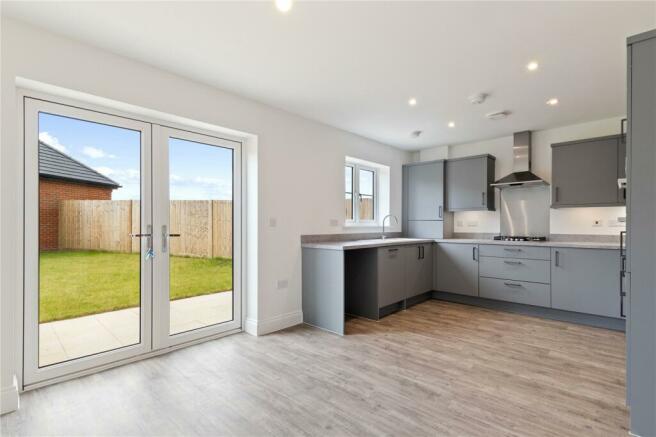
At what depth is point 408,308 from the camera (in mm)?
4375

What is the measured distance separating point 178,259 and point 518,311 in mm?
4056

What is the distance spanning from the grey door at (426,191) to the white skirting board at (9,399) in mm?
4879

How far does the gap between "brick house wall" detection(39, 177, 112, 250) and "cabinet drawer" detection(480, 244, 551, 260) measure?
4.44m

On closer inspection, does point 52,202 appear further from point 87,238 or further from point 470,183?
point 470,183

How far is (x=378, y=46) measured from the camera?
2350 mm

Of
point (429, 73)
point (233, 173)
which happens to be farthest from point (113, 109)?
point (429, 73)

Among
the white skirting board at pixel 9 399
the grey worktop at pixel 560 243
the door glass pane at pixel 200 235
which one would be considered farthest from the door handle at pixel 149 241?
the grey worktop at pixel 560 243

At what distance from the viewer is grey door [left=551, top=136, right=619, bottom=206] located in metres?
3.76

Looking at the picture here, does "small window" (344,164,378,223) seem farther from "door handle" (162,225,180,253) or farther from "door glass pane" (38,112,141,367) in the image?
"door glass pane" (38,112,141,367)

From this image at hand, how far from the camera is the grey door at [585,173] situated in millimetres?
3760

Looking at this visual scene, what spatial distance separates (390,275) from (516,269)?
162cm

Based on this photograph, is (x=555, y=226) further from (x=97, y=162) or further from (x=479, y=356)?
(x=97, y=162)

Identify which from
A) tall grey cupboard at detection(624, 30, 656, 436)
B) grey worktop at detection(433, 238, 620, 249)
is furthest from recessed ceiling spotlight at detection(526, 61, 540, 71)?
grey worktop at detection(433, 238, 620, 249)

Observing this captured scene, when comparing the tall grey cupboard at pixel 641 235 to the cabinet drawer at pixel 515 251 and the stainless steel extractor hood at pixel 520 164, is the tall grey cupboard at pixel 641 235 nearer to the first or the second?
the cabinet drawer at pixel 515 251
